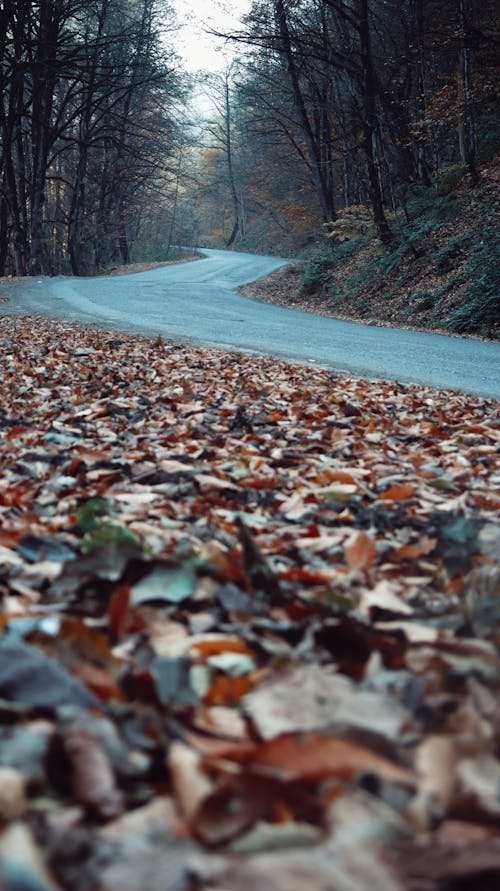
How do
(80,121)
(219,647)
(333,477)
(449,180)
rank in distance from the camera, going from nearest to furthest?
(219,647), (333,477), (449,180), (80,121)

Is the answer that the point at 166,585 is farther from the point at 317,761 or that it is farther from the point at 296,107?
the point at 296,107

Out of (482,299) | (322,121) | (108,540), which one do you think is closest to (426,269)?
(482,299)

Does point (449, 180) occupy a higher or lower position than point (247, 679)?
higher

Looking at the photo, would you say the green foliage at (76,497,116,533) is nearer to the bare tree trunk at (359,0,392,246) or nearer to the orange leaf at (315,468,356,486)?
the orange leaf at (315,468,356,486)

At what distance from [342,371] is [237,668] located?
5765 millimetres

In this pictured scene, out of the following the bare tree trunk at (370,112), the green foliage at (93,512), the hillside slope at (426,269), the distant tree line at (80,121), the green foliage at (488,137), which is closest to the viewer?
the green foliage at (93,512)

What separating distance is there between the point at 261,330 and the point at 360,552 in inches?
340

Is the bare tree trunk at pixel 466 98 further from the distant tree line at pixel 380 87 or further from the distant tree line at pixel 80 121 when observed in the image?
the distant tree line at pixel 80 121

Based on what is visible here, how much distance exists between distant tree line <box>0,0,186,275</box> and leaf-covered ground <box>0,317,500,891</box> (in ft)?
42.3

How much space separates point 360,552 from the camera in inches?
75.2

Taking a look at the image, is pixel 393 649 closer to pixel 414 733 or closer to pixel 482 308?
pixel 414 733

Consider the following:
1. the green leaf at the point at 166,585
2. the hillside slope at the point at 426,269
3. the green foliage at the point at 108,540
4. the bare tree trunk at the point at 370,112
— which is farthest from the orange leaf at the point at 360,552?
the bare tree trunk at the point at 370,112

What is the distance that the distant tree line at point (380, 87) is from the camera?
14.9 metres

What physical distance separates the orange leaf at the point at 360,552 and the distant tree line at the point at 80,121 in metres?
13.3
